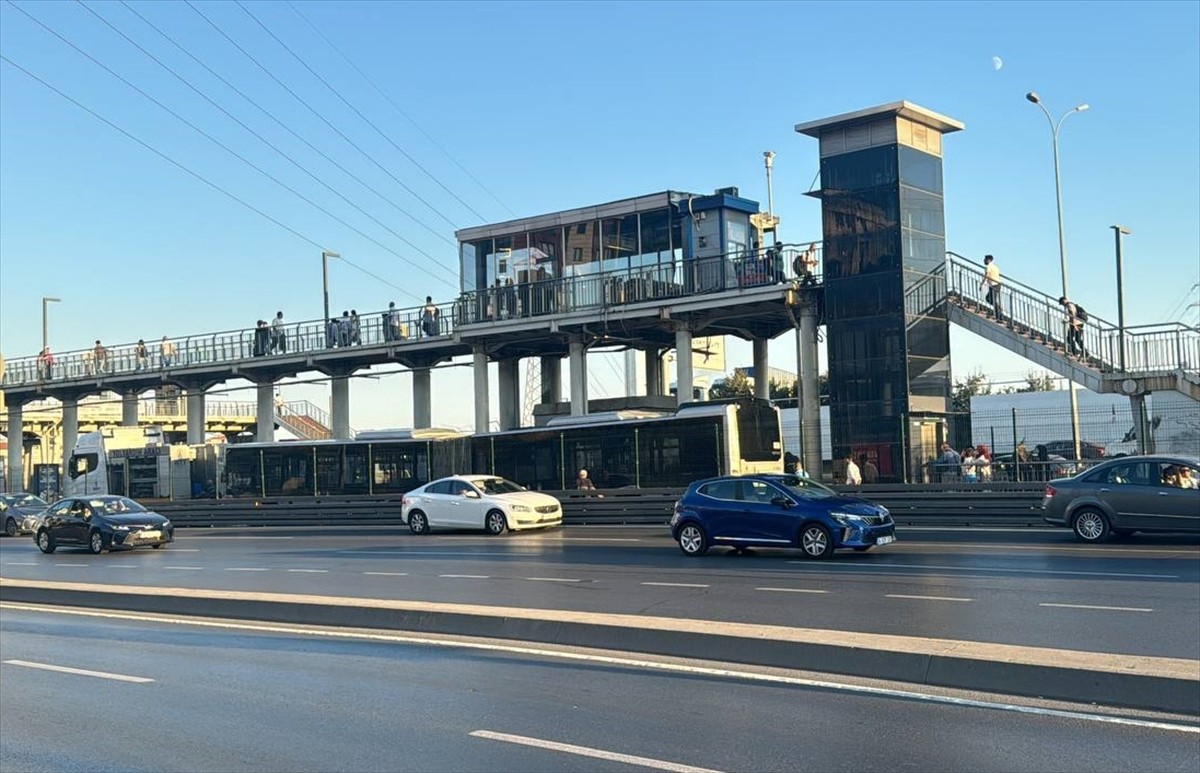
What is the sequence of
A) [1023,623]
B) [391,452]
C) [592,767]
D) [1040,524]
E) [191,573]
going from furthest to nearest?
[391,452] → [1040,524] → [191,573] → [1023,623] → [592,767]

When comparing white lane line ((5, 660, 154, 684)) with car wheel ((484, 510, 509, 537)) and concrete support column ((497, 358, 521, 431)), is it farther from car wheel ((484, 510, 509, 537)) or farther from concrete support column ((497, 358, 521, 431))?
concrete support column ((497, 358, 521, 431))

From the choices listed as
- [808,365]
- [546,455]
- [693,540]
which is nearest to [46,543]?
[546,455]

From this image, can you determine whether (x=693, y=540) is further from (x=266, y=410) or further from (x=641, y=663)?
(x=266, y=410)

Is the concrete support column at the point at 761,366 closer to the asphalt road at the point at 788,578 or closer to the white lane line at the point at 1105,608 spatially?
the asphalt road at the point at 788,578

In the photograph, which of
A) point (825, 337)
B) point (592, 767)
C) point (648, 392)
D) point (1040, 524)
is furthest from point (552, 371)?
point (592, 767)

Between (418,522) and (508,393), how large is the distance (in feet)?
51.2

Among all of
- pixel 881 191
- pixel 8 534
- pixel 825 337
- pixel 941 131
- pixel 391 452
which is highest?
pixel 941 131

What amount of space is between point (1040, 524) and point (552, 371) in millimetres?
26306

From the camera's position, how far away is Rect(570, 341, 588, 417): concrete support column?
40688 mm

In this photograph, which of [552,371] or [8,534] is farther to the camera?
[552,371]

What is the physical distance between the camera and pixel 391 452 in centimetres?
3891

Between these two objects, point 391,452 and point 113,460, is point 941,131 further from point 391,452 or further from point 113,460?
point 113,460

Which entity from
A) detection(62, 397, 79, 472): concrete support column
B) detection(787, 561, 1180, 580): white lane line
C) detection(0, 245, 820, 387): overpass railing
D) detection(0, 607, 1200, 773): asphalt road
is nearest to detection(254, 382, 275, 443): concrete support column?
detection(0, 245, 820, 387): overpass railing

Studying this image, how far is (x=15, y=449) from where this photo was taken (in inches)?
2467
